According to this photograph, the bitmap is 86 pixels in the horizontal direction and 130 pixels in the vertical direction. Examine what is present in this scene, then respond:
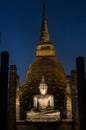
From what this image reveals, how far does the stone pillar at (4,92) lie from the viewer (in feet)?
61.1

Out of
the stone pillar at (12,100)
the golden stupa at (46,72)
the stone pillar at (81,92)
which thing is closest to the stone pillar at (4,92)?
the stone pillar at (12,100)

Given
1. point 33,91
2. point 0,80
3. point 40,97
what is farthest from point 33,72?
point 0,80

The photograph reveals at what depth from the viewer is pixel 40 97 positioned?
28.0m

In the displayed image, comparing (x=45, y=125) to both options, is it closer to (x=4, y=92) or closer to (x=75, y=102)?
(x=75, y=102)

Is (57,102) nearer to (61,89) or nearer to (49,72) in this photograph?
(61,89)

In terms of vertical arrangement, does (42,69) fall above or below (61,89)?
above

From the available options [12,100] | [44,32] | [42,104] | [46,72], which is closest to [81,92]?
[12,100]

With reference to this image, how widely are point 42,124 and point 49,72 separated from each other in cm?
1148

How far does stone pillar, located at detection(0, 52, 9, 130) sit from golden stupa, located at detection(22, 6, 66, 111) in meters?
14.2

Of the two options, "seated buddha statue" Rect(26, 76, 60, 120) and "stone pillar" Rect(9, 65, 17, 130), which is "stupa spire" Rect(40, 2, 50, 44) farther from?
"stone pillar" Rect(9, 65, 17, 130)

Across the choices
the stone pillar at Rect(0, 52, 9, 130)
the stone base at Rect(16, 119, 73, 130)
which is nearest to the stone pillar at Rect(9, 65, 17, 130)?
the stone base at Rect(16, 119, 73, 130)

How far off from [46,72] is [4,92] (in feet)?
58.8

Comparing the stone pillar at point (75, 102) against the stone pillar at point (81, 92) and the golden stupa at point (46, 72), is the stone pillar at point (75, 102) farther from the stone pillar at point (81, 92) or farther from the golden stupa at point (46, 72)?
the golden stupa at point (46, 72)

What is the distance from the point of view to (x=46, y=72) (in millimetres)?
36781
